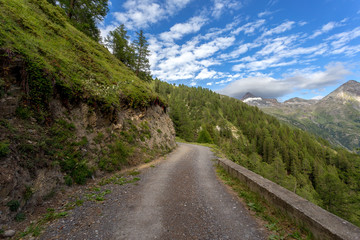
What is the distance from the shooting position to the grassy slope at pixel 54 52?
702cm

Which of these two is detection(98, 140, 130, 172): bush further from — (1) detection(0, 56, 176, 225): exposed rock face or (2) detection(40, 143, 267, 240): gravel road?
(2) detection(40, 143, 267, 240): gravel road

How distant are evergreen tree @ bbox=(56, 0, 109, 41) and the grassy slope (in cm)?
696

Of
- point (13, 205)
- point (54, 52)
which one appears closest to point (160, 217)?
point (13, 205)

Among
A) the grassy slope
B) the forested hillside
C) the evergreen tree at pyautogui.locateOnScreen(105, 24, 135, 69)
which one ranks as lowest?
the forested hillside

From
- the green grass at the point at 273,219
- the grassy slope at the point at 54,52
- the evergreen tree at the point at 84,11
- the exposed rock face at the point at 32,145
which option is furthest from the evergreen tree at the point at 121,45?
the green grass at the point at 273,219

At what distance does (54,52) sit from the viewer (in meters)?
9.62

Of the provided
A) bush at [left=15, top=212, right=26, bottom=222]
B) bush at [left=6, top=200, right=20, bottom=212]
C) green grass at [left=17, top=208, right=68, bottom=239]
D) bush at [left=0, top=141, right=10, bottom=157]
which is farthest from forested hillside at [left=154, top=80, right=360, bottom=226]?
bush at [left=0, top=141, right=10, bottom=157]

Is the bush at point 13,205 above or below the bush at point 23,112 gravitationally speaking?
below

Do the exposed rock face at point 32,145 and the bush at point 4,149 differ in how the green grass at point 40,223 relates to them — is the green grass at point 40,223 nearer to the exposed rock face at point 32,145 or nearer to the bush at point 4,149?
the exposed rock face at point 32,145

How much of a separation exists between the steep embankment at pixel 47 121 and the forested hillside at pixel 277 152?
14316 millimetres

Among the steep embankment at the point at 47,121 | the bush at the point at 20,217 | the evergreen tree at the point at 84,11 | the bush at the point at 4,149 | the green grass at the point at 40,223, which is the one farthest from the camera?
the evergreen tree at the point at 84,11

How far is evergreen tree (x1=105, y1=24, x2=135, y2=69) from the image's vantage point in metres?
26.7

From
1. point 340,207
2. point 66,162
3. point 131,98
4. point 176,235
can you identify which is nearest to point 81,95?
point 66,162

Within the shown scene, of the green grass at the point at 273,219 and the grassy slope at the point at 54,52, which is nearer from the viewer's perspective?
the green grass at the point at 273,219
